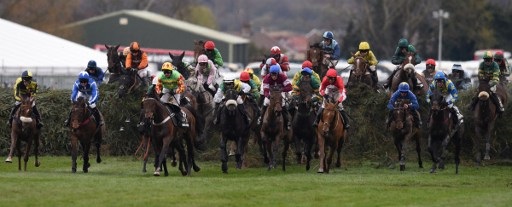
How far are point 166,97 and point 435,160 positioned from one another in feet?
19.1

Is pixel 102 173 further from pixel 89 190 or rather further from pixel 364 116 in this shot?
pixel 364 116

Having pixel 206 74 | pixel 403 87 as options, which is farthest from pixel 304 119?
pixel 206 74

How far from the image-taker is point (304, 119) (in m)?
30.6

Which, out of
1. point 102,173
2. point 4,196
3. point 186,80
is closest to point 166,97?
point 102,173

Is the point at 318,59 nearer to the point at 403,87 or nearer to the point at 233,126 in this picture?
the point at 403,87

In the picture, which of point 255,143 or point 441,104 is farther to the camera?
point 255,143

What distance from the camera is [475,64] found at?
7288cm

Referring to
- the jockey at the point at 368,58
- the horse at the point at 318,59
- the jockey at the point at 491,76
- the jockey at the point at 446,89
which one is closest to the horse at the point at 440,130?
the jockey at the point at 446,89

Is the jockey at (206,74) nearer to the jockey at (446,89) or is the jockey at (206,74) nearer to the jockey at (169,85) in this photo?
the jockey at (169,85)

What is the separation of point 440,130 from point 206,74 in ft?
19.2

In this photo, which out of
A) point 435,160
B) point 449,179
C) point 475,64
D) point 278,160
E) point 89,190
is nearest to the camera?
point 89,190

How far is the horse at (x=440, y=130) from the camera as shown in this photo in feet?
96.7

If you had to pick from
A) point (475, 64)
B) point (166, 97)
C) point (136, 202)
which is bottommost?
point (136, 202)

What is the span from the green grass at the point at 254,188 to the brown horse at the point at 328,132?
1.15 feet
